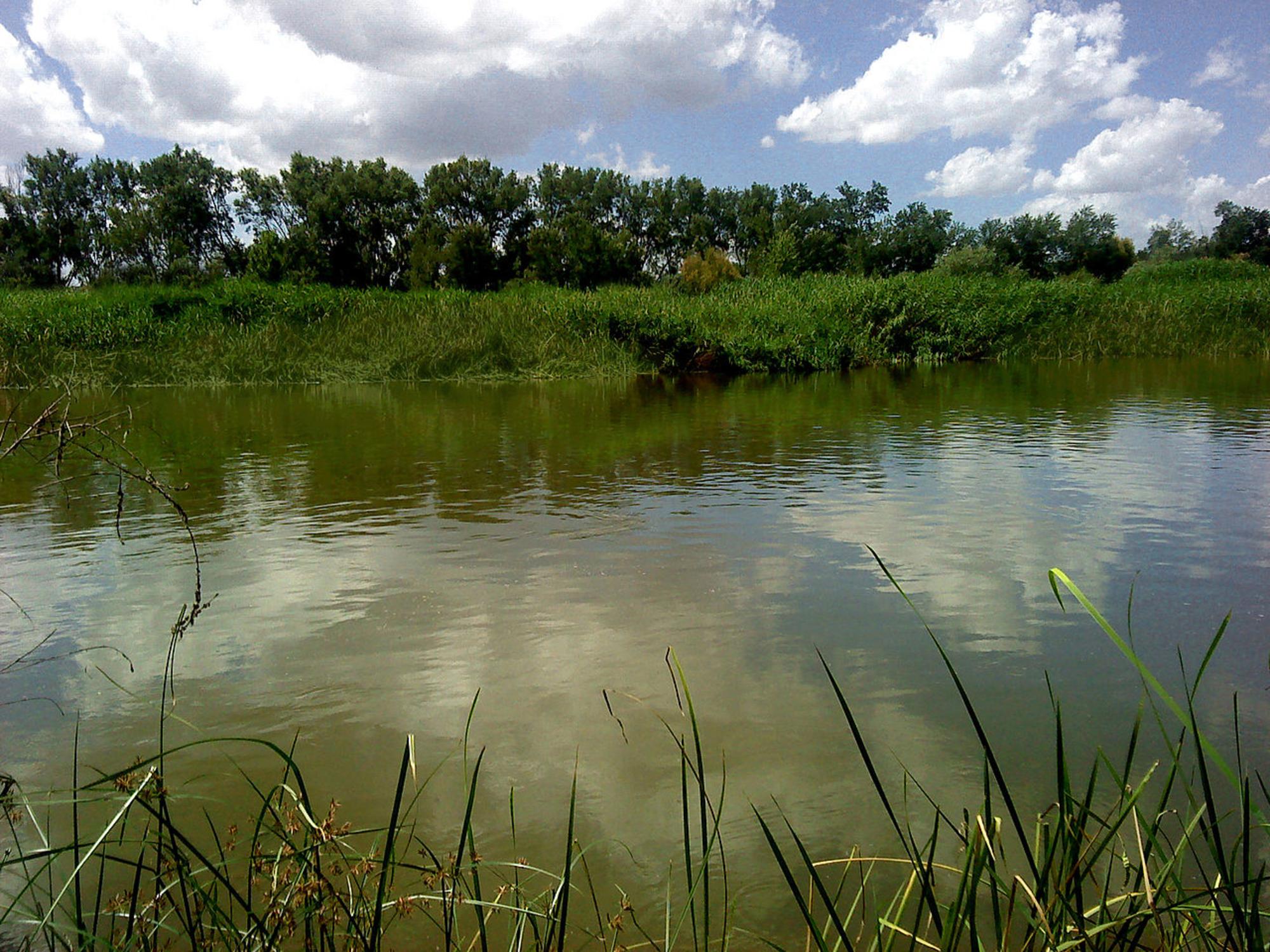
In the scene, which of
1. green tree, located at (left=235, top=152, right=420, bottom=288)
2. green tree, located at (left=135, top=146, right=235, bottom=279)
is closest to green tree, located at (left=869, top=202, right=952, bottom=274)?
green tree, located at (left=235, top=152, right=420, bottom=288)

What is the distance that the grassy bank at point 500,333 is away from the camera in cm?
1666

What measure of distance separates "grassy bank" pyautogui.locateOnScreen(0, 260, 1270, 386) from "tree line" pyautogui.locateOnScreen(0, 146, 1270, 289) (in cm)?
1069

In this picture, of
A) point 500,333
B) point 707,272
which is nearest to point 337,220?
point 707,272

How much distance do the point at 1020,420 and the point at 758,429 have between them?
2552 mm

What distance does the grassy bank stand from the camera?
54.6ft

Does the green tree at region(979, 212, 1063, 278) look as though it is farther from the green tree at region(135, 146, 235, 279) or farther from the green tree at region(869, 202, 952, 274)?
the green tree at region(135, 146, 235, 279)

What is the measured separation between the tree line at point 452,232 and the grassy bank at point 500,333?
35.1ft

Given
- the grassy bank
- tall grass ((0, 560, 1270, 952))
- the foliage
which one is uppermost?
the foliage

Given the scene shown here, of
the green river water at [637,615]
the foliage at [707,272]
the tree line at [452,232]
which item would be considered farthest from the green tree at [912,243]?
the green river water at [637,615]

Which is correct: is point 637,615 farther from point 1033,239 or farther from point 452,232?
point 1033,239

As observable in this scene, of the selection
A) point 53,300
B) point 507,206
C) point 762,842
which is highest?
point 507,206

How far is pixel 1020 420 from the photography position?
898 cm

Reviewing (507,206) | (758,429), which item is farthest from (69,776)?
(507,206)

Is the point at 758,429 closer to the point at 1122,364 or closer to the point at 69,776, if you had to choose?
the point at 69,776
